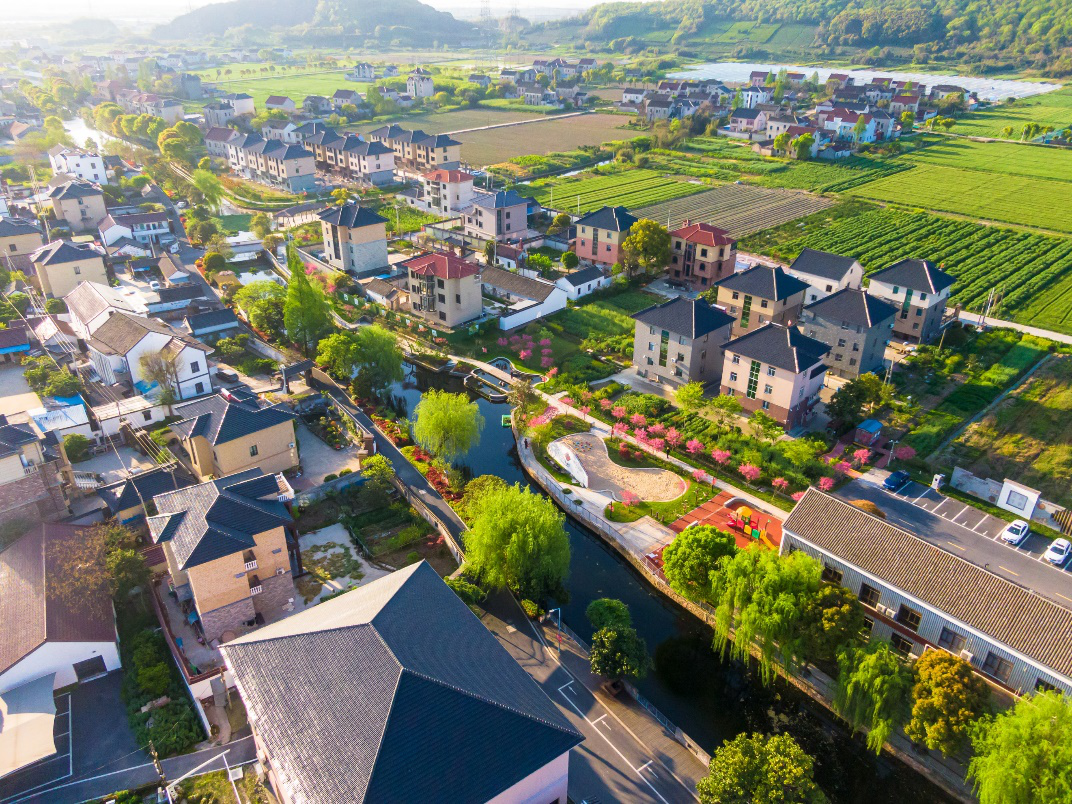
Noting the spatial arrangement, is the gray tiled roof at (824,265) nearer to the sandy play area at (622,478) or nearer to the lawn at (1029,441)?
the lawn at (1029,441)

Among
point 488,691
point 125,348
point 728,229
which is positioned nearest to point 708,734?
point 488,691

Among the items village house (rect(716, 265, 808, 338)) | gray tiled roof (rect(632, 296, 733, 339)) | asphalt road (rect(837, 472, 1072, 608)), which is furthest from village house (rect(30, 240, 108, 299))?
asphalt road (rect(837, 472, 1072, 608))

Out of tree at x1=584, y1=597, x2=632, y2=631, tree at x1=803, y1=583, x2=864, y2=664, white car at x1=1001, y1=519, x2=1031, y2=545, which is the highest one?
tree at x1=803, y1=583, x2=864, y2=664

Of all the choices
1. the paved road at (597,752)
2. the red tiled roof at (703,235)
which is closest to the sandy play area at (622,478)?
the paved road at (597,752)

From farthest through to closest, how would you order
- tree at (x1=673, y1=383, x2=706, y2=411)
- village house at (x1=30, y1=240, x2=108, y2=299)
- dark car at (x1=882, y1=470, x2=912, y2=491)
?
village house at (x1=30, y1=240, x2=108, y2=299) < tree at (x1=673, y1=383, x2=706, y2=411) < dark car at (x1=882, y1=470, x2=912, y2=491)

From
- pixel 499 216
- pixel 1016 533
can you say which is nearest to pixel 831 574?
pixel 1016 533

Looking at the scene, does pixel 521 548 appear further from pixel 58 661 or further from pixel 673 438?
pixel 58 661

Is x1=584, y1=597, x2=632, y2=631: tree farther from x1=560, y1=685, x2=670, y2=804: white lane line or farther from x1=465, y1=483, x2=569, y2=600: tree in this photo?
x1=560, y1=685, x2=670, y2=804: white lane line
